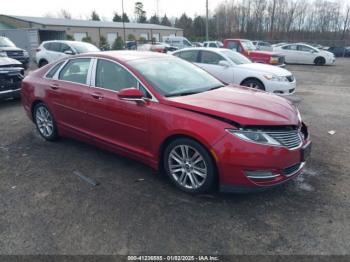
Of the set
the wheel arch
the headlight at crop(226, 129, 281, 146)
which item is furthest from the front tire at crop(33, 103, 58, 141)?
the headlight at crop(226, 129, 281, 146)

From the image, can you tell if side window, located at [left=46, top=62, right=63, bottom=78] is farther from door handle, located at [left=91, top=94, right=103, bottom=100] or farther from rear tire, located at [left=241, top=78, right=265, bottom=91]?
rear tire, located at [left=241, top=78, right=265, bottom=91]

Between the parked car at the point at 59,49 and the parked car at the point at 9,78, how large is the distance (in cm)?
539

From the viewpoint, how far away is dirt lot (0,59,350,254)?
271cm

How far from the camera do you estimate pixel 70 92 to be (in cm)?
454

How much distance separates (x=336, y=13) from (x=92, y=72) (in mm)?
70672

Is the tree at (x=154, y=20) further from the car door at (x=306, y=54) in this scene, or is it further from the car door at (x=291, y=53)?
the car door at (x=306, y=54)

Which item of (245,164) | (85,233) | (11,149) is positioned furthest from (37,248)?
(11,149)

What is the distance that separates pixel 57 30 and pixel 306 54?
2767 centimetres

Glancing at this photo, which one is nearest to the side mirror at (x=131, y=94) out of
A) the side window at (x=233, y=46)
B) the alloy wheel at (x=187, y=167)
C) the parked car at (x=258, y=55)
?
the alloy wheel at (x=187, y=167)

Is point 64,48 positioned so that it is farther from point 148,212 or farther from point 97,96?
point 148,212

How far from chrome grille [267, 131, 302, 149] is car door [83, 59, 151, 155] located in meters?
1.50

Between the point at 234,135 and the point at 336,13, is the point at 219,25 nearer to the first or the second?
the point at 336,13

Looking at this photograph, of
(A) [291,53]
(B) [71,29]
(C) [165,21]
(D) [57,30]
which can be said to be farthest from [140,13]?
(A) [291,53]

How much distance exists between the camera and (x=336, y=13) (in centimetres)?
6131
